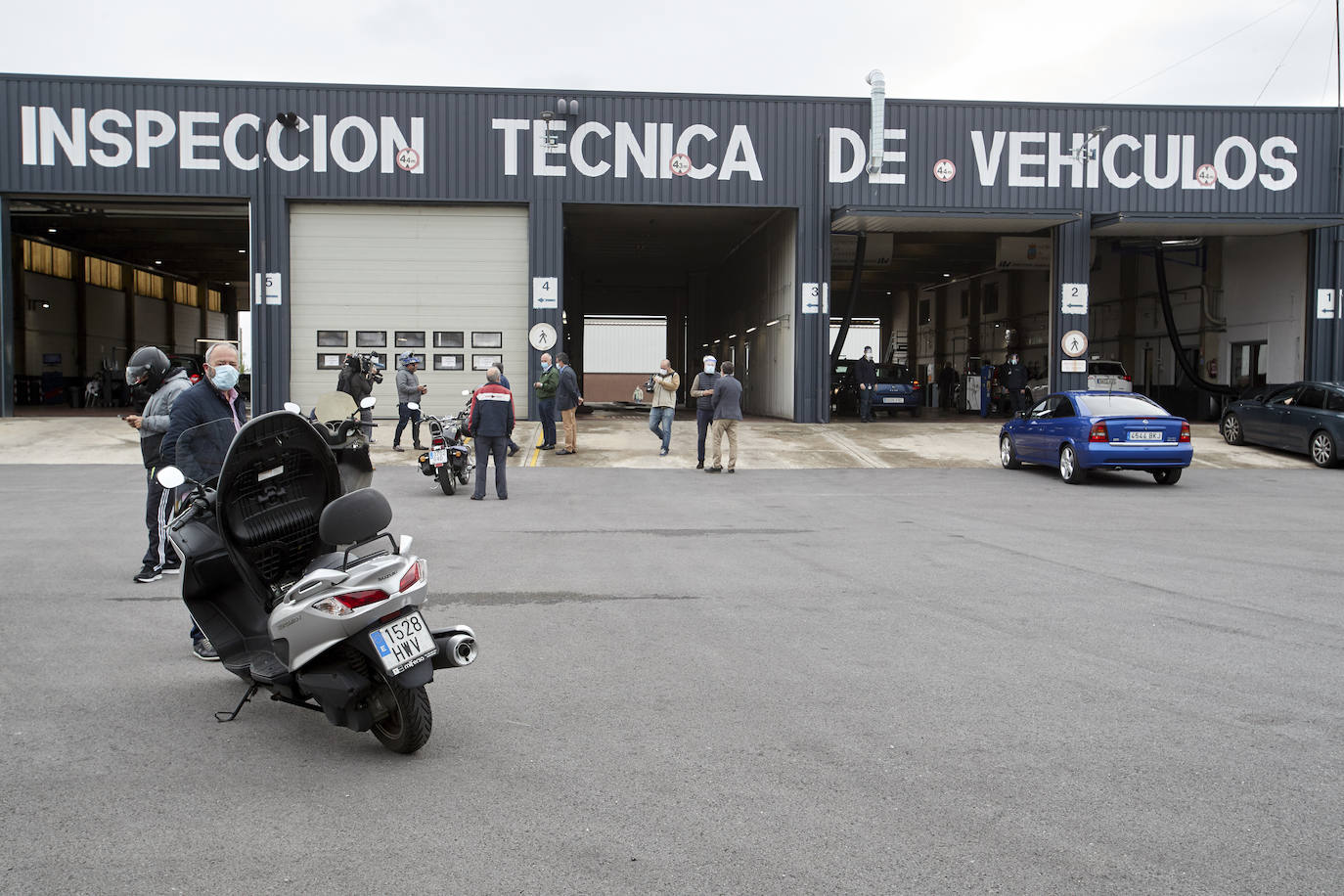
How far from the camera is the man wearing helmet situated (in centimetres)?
750

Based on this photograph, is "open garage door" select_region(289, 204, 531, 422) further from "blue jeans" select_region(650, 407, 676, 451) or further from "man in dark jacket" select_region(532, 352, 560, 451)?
"blue jeans" select_region(650, 407, 676, 451)

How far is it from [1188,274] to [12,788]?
32.6m

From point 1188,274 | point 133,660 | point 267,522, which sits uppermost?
point 1188,274

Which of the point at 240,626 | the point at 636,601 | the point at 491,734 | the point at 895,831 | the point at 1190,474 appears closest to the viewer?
the point at 895,831

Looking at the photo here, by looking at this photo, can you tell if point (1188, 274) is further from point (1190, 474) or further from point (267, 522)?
point (267, 522)

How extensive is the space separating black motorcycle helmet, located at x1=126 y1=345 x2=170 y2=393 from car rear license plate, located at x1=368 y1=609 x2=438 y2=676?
175 inches

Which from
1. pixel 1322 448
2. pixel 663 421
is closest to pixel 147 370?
pixel 663 421

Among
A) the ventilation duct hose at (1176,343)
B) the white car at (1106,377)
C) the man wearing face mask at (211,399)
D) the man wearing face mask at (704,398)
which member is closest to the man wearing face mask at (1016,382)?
the white car at (1106,377)

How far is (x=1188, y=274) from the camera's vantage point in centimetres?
3075

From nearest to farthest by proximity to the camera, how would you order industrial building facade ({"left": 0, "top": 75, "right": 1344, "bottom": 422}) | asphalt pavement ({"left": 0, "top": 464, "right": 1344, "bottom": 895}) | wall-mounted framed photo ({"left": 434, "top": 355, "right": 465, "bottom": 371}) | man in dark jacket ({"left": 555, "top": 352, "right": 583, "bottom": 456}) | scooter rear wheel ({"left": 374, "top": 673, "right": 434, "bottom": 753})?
asphalt pavement ({"left": 0, "top": 464, "right": 1344, "bottom": 895}), scooter rear wheel ({"left": 374, "top": 673, "right": 434, "bottom": 753}), man in dark jacket ({"left": 555, "top": 352, "right": 583, "bottom": 456}), industrial building facade ({"left": 0, "top": 75, "right": 1344, "bottom": 422}), wall-mounted framed photo ({"left": 434, "top": 355, "right": 465, "bottom": 371})

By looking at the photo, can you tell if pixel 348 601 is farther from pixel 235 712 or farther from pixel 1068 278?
pixel 1068 278

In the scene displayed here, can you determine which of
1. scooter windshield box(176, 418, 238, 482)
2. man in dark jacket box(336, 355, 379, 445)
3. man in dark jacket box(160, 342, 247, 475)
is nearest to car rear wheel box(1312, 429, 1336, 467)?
man in dark jacket box(336, 355, 379, 445)

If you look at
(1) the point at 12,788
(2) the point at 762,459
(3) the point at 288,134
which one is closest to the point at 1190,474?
(2) the point at 762,459

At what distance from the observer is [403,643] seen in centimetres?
397
